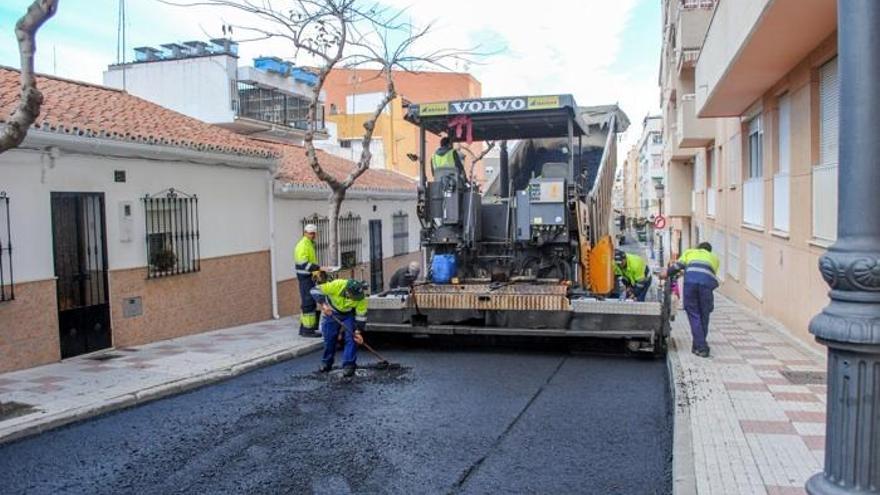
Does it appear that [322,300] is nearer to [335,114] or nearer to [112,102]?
[112,102]

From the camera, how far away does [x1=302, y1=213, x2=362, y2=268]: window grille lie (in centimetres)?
1454

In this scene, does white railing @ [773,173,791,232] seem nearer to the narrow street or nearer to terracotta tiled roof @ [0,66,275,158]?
the narrow street

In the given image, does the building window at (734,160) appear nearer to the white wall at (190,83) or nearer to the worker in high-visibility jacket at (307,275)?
the worker in high-visibility jacket at (307,275)

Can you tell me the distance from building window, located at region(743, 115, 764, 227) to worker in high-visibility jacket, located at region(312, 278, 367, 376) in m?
7.46

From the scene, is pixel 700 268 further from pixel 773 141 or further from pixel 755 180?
pixel 755 180

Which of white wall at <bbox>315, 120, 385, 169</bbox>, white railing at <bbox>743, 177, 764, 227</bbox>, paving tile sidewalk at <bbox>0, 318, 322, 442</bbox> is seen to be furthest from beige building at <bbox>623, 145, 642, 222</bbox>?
paving tile sidewalk at <bbox>0, 318, 322, 442</bbox>

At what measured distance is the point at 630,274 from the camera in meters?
10.6

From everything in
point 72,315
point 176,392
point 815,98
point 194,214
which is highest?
point 815,98

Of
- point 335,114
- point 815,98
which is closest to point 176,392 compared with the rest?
point 815,98

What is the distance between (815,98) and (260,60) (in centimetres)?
1931

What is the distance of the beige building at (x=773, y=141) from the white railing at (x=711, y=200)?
3.90 feet

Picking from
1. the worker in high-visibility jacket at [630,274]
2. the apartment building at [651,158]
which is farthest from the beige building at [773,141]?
the apartment building at [651,158]

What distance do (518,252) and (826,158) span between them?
3.75 metres

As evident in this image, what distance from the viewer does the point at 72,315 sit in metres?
8.73
